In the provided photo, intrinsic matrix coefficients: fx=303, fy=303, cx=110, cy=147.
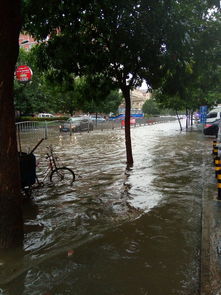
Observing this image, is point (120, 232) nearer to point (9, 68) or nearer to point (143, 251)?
point (143, 251)

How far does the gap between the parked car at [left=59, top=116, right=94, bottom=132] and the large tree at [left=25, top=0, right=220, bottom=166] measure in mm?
17989

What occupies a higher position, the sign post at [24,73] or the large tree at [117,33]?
the sign post at [24,73]

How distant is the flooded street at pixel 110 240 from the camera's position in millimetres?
3566

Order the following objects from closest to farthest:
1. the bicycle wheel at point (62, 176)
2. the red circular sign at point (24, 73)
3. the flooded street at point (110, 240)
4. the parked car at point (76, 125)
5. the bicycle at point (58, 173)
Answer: the flooded street at point (110, 240)
the bicycle at point (58, 173)
the bicycle wheel at point (62, 176)
the red circular sign at point (24, 73)
the parked car at point (76, 125)

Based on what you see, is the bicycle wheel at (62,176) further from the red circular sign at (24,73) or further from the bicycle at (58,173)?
the red circular sign at (24,73)

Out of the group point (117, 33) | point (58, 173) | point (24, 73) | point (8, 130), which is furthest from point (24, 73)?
point (8, 130)

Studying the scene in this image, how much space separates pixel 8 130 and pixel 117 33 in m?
6.36

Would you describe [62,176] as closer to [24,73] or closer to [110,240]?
[110,240]

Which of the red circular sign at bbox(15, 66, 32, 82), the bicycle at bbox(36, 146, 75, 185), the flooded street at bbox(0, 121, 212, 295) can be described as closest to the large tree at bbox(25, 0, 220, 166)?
the bicycle at bbox(36, 146, 75, 185)

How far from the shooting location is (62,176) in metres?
8.71

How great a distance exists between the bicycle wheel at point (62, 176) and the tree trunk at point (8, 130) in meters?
4.26

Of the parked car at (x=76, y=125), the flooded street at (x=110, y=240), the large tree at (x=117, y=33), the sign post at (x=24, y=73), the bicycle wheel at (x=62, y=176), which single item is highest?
the sign post at (x=24, y=73)

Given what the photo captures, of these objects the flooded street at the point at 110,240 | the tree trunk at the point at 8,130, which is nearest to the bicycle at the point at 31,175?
the flooded street at the point at 110,240

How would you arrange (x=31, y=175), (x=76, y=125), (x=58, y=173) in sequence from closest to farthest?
(x=31, y=175)
(x=58, y=173)
(x=76, y=125)
